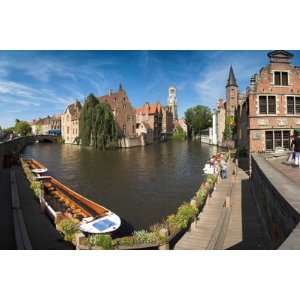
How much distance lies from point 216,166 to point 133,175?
75.7 inches

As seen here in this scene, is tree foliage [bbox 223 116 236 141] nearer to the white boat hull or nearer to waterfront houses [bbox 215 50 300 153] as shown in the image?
waterfront houses [bbox 215 50 300 153]

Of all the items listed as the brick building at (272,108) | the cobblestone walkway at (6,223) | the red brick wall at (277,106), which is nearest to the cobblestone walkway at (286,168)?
the brick building at (272,108)

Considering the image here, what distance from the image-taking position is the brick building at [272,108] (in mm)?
5703

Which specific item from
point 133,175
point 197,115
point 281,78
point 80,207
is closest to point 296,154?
point 281,78

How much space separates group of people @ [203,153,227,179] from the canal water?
0.14 meters

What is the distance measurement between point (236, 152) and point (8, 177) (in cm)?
561

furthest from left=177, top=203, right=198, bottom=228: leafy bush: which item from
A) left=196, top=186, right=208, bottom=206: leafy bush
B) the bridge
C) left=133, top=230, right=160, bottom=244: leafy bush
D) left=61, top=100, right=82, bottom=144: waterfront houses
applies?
the bridge

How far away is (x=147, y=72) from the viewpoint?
4.13 meters

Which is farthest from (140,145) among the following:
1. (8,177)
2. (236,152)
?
(8,177)

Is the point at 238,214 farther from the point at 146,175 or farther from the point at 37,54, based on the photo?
the point at 37,54

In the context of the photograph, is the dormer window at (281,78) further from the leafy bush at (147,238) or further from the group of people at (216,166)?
the leafy bush at (147,238)

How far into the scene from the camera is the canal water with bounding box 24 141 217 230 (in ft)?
17.6

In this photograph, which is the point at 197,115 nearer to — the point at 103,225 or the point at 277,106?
the point at 277,106

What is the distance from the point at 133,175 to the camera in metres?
6.65
